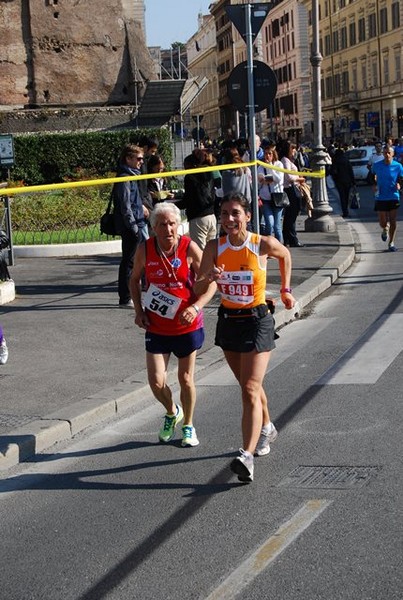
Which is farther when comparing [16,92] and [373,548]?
[16,92]

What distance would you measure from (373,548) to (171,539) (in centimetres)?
103

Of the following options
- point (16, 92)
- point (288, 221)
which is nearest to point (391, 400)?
point (288, 221)

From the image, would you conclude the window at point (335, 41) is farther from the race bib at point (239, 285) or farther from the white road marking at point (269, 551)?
the white road marking at point (269, 551)

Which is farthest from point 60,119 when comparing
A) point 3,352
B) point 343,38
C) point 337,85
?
point 337,85

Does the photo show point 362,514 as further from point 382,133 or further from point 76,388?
point 382,133

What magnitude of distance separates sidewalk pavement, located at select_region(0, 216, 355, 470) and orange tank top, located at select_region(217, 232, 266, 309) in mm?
1779

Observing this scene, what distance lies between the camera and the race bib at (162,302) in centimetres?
784

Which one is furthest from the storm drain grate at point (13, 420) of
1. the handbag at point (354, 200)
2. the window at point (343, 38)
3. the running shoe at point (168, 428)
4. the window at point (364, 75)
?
the window at point (343, 38)

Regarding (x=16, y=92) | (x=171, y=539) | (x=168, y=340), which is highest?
(x=16, y=92)

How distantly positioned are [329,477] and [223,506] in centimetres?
75

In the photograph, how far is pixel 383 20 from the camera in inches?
3438

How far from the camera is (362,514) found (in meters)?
6.05

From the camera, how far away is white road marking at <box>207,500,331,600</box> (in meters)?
5.10

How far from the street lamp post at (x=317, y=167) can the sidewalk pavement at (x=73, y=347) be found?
4498 mm
